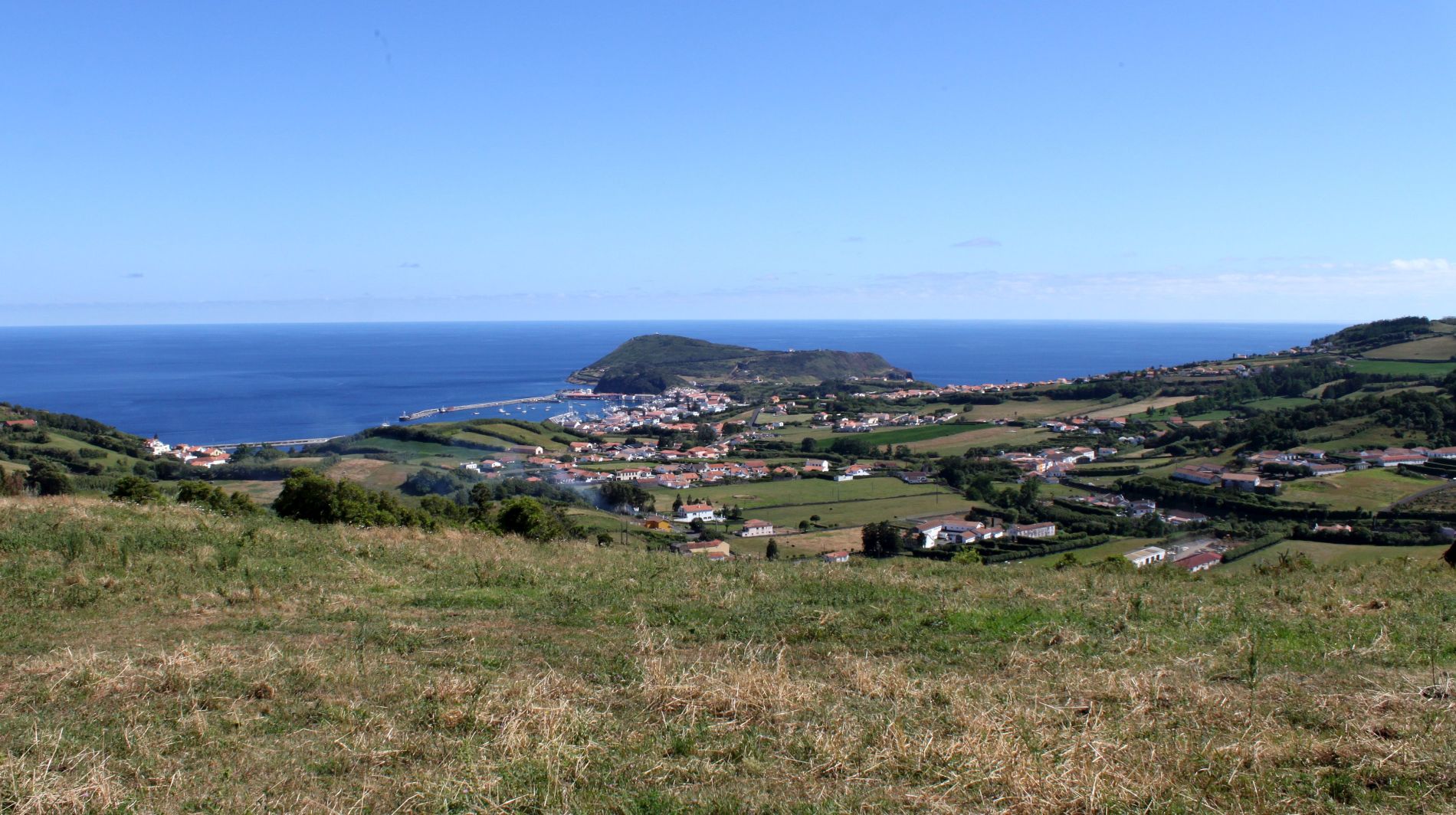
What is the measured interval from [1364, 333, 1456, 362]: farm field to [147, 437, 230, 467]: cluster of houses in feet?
277

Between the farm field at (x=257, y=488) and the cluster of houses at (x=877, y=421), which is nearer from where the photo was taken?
the farm field at (x=257, y=488)

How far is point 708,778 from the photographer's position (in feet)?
14.7

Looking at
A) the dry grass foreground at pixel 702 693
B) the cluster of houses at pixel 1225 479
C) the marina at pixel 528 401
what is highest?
the dry grass foreground at pixel 702 693

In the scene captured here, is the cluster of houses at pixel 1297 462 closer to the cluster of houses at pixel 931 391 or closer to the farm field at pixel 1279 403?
the farm field at pixel 1279 403

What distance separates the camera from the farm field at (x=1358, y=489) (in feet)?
98.6

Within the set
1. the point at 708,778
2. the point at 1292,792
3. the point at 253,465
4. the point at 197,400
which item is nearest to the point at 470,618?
the point at 708,778

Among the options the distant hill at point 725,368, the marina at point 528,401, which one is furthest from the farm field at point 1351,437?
the distant hill at point 725,368

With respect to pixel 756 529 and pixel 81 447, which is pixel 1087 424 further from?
pixel 81 447

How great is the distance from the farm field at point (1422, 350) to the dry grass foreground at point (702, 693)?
238ft

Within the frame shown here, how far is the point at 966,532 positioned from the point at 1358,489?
1665cm

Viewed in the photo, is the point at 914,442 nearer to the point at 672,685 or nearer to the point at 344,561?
the point at 344,561

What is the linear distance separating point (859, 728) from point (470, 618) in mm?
4874

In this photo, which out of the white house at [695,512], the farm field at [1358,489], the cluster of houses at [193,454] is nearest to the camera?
the farm field at [1358,489]

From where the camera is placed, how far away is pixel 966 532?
91.9ft
